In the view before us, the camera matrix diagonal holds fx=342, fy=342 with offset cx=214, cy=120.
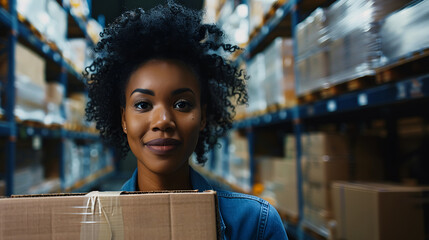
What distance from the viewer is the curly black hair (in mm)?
1186

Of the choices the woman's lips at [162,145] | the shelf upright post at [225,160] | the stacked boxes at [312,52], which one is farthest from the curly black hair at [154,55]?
the shelf upright post at [225,160]

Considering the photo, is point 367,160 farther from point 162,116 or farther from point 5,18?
point 5,18

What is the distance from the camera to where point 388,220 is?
176 centimetres

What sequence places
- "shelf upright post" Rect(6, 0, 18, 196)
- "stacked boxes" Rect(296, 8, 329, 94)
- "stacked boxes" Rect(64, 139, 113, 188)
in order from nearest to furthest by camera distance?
"stacked boxes" Rect(296, 8, 329, 94)
"shelf upright post" Rect(6, 0, 18, 196)
"stacked boxes" Rect(64, 139, 113, 188)

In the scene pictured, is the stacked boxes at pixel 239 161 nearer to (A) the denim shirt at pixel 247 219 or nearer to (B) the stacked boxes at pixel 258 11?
(B) the stacked boxes at pixel 258 11

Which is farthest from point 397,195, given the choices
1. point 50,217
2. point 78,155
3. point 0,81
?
point 78,155

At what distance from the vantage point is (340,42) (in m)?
2.14

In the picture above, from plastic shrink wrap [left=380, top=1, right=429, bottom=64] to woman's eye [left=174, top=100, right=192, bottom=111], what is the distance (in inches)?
42.5

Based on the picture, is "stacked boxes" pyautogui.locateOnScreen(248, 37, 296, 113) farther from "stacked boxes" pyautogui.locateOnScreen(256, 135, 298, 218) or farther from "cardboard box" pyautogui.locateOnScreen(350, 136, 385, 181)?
"cardboard box" pyautogui.locateOnScreen(350, 136, 385, 181)

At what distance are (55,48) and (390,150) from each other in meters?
3.77

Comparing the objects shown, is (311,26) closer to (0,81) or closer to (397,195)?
(397,195)

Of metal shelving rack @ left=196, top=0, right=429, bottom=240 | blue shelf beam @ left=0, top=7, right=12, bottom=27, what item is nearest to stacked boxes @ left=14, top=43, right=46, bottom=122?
blue shelf beam @ left=0, top=7, right=12, bottom=27

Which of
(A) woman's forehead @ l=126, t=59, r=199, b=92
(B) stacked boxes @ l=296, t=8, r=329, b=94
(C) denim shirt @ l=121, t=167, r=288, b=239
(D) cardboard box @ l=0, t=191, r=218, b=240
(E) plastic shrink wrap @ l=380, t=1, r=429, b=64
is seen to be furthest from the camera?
(B) stacked boxes @ l=296, t=8, r=329, b=94

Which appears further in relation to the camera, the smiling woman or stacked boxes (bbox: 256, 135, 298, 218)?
stacked boxes (bbox: 256, 135, 298, 218)
